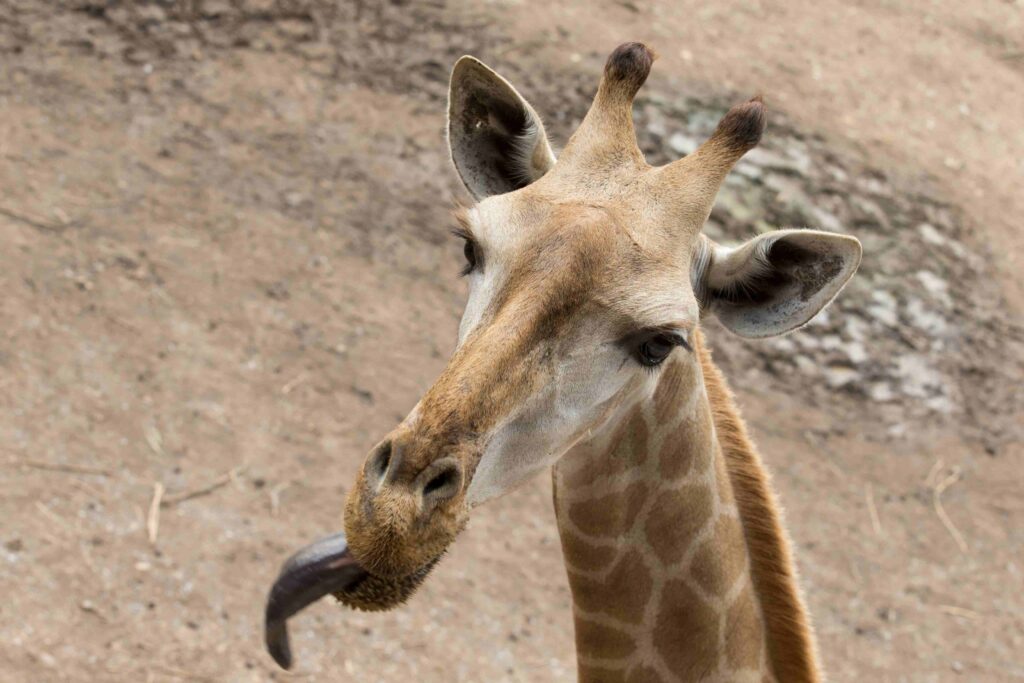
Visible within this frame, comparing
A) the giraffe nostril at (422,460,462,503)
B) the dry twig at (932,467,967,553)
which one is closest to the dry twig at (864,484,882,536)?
the dry twig at (932,467,967,553)

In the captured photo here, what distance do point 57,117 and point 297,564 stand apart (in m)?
6.48

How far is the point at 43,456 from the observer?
21.0 ft

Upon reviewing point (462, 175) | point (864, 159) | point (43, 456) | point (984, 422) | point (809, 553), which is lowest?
point (43, 456)

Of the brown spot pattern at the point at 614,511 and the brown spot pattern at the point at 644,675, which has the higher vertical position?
the brown spot pattern at the point at 614,511

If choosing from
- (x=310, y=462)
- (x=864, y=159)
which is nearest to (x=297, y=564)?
(x=310, y=462)

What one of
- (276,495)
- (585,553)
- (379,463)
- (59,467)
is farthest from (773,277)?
(59,467)

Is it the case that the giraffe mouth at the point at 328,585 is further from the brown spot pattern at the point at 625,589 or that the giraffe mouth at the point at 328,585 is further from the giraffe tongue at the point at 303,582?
the brown spot pattern at the point at 625,589

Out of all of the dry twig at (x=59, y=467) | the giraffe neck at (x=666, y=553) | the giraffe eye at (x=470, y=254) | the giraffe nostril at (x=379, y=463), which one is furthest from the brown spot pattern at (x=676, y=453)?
the dry twig at (x=59, y=467)

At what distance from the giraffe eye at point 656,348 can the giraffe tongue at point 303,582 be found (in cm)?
103

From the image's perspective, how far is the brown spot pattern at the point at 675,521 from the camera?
3.47 meters

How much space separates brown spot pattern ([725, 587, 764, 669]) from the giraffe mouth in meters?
1.17

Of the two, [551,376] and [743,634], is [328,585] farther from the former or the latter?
[743,634]

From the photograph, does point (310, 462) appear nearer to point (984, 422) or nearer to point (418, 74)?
point (418, 74)

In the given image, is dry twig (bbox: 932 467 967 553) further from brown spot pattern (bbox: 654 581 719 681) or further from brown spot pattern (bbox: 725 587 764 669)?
brown spot pattern (bbox: 654 581 719 681)
